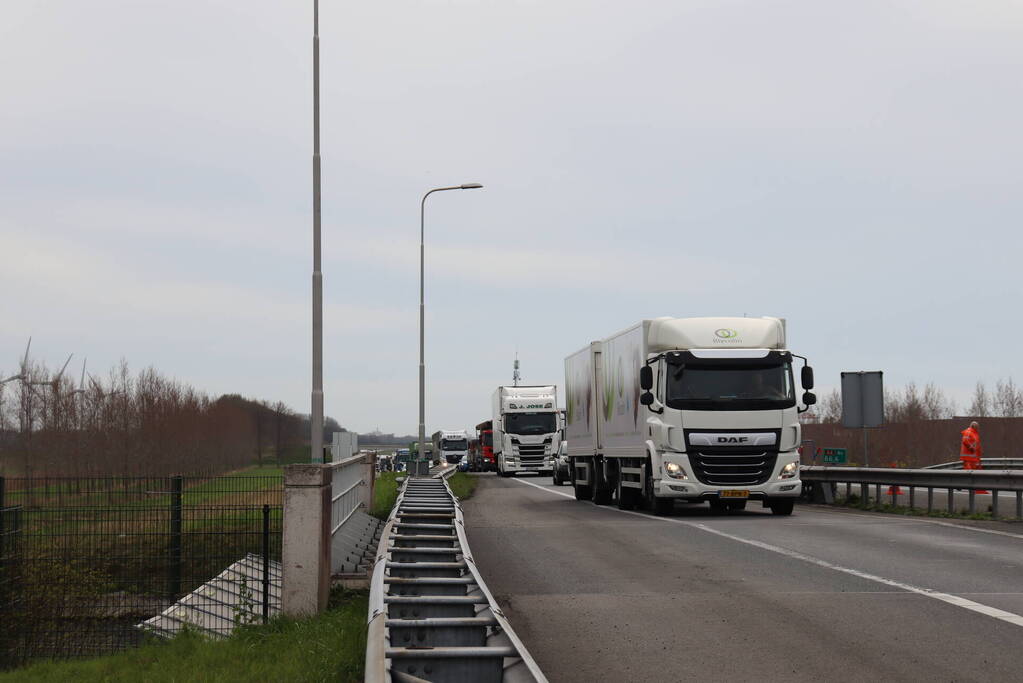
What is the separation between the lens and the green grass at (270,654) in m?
7.66

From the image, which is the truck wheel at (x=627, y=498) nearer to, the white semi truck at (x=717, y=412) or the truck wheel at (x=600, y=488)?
the white semi truck at (x=717, y=412)

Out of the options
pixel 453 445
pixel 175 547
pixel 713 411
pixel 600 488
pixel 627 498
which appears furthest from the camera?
pixel 453 445

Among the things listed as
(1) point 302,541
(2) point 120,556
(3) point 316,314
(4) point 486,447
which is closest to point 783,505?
(3) point 316,314

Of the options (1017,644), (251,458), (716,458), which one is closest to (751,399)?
(716,458)

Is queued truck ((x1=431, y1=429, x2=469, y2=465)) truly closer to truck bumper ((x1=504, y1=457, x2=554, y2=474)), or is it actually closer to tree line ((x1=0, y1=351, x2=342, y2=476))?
tree line ((x1=0, y1=351, x2=342, y2=476))

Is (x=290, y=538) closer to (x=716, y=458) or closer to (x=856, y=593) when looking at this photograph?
(x=856, y=593)

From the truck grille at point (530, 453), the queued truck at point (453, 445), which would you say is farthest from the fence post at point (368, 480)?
the queued truck at point (453, 445)

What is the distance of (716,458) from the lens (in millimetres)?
21422

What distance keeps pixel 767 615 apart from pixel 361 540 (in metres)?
7.50

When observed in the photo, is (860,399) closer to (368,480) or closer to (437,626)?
(368,480)

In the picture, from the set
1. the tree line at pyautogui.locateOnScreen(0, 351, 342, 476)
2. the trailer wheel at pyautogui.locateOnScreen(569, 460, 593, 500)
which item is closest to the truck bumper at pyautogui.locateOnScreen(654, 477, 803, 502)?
the trailer wheel at pyautogui.locateOnScreen(569, 460, 593, 500)

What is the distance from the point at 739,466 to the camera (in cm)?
2148

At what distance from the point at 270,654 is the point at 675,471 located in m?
13.5

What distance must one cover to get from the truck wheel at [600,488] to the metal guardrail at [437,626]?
49.0 ft
